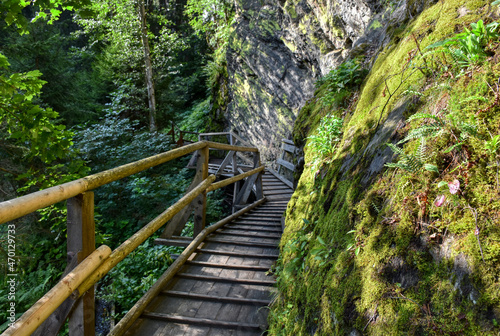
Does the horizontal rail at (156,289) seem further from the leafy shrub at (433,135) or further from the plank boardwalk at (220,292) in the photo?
the leafy shrub at (433,135)

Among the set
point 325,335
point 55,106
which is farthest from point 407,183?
point 55,106

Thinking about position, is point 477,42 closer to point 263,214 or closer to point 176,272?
point 176,272

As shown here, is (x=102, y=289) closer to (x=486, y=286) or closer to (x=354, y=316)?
(x=354, y=316)

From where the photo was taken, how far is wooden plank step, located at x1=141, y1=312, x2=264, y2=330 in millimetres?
2383

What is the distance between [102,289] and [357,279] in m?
5.80

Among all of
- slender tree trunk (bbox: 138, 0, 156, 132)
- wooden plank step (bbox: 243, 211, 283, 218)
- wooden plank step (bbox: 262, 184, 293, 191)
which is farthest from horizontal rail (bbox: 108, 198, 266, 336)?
slender tree trunk (bbox: 138, 0, 156, 132)

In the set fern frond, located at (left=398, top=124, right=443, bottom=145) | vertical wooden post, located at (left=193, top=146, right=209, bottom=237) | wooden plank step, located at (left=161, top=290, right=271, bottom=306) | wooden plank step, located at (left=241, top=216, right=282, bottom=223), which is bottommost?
wooden plank step, located at (left=241, top=216, right=282, bottom=223)

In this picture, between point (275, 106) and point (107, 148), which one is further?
point (275, 106)

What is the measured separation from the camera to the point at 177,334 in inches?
90.0

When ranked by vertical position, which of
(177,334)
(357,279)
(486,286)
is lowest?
(177,334)

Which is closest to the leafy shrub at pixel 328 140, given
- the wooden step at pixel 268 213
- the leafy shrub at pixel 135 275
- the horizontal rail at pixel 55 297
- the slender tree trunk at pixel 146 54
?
the horizontal rail at pixel 55 297

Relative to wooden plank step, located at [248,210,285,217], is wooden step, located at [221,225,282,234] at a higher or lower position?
higher

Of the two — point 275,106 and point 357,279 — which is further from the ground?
point 275,106

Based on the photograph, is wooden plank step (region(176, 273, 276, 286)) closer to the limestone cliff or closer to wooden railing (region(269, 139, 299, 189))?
the limestone cliff
